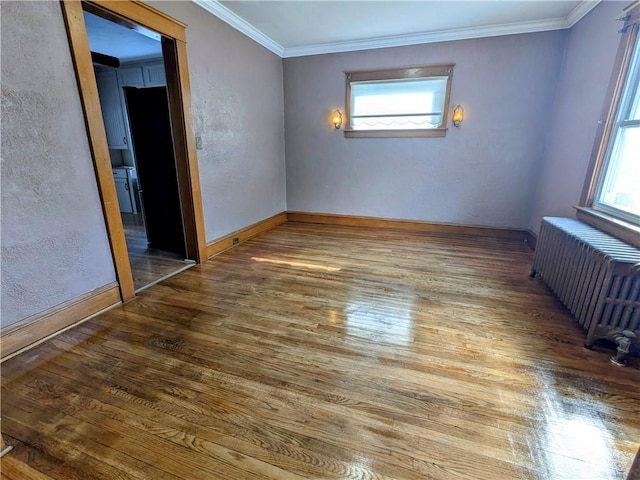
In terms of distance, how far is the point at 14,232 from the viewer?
189 cm

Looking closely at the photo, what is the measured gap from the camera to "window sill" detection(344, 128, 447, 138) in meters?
4.59

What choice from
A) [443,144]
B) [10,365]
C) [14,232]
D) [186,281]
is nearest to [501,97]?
[443,144]

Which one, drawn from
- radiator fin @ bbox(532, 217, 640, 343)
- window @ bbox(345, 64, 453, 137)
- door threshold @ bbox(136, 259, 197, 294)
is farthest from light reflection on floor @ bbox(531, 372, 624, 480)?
window @ bbox(345, 64, 453, 137)

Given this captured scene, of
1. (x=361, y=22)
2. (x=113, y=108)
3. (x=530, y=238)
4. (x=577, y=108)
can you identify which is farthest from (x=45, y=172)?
(x=530, y=238)

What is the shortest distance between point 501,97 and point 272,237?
391 cm

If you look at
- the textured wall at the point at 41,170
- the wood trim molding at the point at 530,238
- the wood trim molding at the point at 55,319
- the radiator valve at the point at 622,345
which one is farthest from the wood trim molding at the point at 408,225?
the textured wall at the point at 41,170

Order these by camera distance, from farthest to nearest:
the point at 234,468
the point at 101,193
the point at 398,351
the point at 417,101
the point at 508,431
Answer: the point at 417,101, the point at 101,193, the point at 398,351, the point at 508,431, the point at 234,468

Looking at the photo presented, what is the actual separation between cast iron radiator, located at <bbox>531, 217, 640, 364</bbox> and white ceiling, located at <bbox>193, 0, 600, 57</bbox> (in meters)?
2.75

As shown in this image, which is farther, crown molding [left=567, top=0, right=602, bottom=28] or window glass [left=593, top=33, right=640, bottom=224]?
crown molding [left=567, top=0, right=602, bottom=28]

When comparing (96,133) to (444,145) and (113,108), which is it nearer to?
(113,108)

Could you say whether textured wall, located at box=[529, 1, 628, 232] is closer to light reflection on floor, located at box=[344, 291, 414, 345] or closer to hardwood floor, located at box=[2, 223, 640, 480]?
hardwood floor, located at box=[2, 223, 640, 480]

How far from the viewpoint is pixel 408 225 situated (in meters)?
5.07

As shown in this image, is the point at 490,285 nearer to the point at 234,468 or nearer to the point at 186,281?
the point at 234,468

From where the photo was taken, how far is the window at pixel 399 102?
4.47 meters
